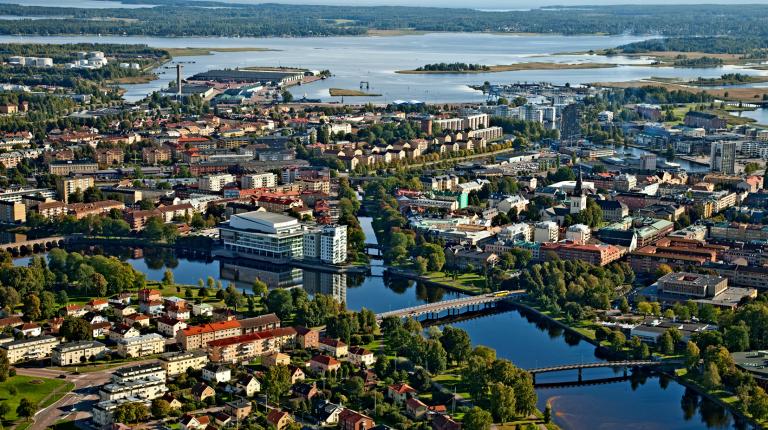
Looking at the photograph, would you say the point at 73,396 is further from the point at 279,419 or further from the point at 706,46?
the point at 706,46

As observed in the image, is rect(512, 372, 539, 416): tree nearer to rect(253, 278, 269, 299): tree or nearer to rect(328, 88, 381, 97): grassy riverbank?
rect(253, 278, 269, 299): tree

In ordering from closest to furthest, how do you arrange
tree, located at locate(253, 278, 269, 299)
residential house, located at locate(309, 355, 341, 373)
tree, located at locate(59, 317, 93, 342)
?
residential house, located at locate(309, 355, 341, 373) < tree, located at locate(59, 317, 93, 342) < tree, located at locate(253, 278, 269, 299)

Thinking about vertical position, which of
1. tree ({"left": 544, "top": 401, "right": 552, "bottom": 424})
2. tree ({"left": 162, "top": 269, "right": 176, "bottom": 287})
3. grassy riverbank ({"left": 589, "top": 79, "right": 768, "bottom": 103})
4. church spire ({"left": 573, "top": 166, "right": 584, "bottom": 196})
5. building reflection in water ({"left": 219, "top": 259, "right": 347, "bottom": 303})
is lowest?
building reflection in water ({"left": 219, "top": 259, "right": 347, "bottom": 303})

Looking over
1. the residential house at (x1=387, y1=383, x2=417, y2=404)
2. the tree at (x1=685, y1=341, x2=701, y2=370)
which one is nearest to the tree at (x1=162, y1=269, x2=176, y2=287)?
the residential house at (x1=387, y1=383, x2=417, y2=404)

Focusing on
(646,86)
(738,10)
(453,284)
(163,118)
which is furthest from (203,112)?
(738,10)

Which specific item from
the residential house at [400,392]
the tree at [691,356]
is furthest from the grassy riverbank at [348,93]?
the residential house at [400,392]

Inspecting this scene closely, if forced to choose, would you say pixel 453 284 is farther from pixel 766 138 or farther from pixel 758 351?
pixel 766 138

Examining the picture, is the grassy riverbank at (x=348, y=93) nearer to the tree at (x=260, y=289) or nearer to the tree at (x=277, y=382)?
the tree at (x=260, y=289)

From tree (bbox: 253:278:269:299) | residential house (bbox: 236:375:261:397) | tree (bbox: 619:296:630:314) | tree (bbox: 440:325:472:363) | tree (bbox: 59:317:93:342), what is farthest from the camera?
tree (bbox: 253:278:269:299)
